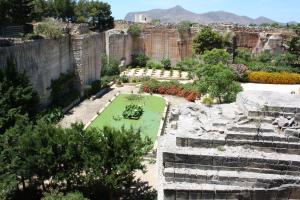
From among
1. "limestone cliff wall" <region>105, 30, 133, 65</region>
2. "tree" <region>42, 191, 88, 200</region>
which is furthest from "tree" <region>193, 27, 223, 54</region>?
"tree" <region>42, 191, 88, 200</region>

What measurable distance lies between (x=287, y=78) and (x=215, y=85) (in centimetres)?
1196

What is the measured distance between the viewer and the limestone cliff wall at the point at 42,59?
17.2 m

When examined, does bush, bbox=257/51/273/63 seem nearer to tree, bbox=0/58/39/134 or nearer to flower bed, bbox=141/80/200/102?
flower bed, bbox=141/80/200/102

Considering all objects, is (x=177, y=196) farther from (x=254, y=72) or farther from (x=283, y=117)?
(x=254, y=72)

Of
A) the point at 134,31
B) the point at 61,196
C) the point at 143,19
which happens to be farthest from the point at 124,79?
the point at 143,19

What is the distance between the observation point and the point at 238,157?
802cm

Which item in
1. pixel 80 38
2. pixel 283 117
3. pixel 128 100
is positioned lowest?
pixel 128 100

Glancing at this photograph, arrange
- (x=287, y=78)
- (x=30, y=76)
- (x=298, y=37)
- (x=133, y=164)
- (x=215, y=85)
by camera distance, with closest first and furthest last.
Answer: (x=133, y=164) → (x=30, y=76) → (x=215, y=85) → (x=287, y=78) → (x=298, y=37)

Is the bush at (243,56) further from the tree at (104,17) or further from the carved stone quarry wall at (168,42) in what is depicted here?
the tree at (104,17)

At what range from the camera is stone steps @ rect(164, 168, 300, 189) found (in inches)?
308

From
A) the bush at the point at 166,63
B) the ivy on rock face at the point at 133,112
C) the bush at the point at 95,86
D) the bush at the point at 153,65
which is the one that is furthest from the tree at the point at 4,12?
the bush at the point at 166,63

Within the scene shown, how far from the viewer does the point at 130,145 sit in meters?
11.3

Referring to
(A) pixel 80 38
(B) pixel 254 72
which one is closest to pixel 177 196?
(A) pixel 80 38

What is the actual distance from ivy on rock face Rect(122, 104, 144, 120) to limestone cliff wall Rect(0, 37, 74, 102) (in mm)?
4346
